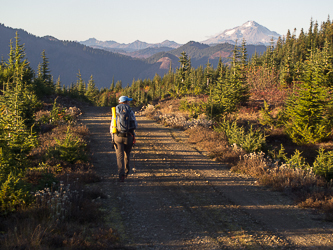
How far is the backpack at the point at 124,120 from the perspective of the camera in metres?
7.21

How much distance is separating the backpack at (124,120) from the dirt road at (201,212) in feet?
5.02

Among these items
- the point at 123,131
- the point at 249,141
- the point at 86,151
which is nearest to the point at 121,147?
the point at 123,131

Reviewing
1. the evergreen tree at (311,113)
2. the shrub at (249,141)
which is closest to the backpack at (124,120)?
the shrub at (249,141)

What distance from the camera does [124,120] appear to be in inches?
284

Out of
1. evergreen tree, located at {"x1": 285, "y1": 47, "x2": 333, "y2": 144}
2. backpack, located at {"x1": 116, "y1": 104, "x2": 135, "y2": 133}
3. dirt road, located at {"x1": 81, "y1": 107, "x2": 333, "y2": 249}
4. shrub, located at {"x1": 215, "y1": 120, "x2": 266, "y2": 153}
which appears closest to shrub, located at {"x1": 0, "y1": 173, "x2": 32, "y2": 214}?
dirt road, located at {"x1": 81, "y1": 107, "x2": 333, "y2": 249}

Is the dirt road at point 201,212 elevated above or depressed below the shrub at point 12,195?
below

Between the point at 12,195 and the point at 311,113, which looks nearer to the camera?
the point at 12,195

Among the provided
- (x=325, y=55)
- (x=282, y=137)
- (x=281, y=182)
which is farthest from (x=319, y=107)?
(x=325, y=55)

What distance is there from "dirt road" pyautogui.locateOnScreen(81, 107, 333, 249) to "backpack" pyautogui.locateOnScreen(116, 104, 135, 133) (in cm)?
153

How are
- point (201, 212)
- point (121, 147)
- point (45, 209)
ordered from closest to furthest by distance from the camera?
point (45, 209) → point (201, 212) → point (121, 147)

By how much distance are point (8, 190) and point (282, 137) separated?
17903mm

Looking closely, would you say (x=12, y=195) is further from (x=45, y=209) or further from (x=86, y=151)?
(x=86, y=151)

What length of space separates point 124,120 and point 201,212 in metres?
3.17

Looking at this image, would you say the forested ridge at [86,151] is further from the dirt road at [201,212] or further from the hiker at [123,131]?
the hiker at [123,131]
